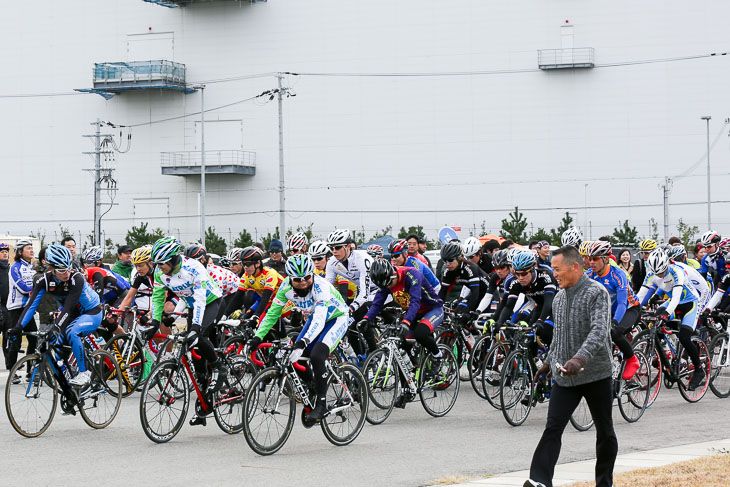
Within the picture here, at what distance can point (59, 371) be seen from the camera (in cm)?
1139

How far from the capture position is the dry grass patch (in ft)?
26.4

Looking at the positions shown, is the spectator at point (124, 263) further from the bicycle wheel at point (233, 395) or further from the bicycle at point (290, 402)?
the bicycle at point (290, 402)

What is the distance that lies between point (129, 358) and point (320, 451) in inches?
158

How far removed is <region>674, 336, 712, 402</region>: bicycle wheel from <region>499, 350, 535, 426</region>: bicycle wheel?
2.85m

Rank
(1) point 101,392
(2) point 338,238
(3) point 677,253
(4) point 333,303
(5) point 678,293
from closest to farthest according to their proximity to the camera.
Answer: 1. (4) point 333,303
2. (1) point 101,392
3. (5) point 678,293
4. (2) point 338,238
5. (3) point 677,253

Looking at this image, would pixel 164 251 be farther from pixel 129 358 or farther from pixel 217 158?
pixel 217 158

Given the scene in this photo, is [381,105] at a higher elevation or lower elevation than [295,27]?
lower

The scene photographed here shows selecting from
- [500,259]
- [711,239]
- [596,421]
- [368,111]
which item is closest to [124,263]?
[500,259]

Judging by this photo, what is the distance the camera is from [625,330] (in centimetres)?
1248

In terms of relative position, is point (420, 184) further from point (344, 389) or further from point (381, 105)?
point (344, 389)

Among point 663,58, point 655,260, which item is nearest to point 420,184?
point 663,58

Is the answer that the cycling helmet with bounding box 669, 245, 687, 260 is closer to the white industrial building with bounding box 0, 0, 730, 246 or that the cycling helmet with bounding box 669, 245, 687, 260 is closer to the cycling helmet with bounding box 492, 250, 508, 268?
the cycling helmet with bounding box 492, 250, 508, 268

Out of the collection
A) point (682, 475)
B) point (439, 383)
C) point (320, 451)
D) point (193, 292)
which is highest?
point (193, 292)

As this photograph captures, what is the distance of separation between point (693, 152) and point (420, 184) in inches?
617
